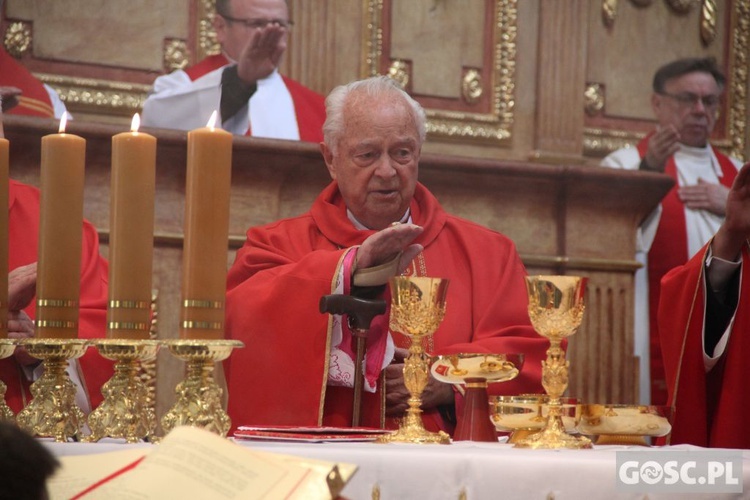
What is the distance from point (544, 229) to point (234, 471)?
4.28 metres

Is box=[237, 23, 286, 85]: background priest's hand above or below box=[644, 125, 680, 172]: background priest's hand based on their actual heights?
above

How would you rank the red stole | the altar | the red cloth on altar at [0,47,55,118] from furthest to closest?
1. the red stole
2. the red cloth on altar at [0,47,55,118]
3. the altar

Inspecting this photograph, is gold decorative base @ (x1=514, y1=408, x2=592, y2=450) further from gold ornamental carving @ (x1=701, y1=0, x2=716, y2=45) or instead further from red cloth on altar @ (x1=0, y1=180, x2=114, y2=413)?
gold ornamental carving @ (x1=701, y1=0, x2=716, y2=45)

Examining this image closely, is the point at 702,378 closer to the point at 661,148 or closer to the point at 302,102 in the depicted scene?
the point at 302,102

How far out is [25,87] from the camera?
5168 mm

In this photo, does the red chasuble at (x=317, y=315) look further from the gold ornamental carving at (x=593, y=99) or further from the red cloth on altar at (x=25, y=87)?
the gold ornamental carving at (x=593, y=99)

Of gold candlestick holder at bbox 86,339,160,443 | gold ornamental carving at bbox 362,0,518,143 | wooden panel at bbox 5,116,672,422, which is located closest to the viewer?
gold candlestick holder at bbox 86,339,160,443

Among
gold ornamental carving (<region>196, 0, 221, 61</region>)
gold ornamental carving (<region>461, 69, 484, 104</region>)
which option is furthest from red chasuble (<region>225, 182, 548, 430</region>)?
gold ornamental carving (<region>461, 69, 484, 104</region>)

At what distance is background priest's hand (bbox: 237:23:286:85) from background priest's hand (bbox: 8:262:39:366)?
284 cm

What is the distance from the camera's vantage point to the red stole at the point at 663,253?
5969mm

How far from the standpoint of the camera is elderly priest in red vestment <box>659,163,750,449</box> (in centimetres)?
315

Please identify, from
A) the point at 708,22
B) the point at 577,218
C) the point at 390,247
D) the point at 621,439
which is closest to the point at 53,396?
the point at 390,247

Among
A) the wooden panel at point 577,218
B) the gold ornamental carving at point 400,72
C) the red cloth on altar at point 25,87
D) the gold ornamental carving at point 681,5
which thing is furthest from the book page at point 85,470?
the gold ornamental carving at point 681,5

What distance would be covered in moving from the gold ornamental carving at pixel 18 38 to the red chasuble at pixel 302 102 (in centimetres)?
72
